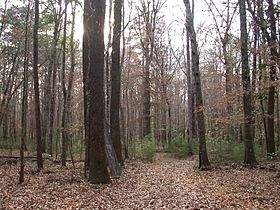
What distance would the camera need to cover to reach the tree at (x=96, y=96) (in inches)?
396

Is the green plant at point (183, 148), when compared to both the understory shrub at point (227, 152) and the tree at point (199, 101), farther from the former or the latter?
the tree at point (199, 101)

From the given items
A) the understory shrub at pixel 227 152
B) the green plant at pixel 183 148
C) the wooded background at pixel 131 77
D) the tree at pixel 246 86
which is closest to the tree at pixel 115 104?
the wooded background at pixel 131 77

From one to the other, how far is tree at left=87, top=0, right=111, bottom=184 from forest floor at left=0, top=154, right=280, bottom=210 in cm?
57

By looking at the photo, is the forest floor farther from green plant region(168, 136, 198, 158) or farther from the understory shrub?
green plant region(168, 136, 198, 158)

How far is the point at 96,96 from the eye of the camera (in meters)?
10.3

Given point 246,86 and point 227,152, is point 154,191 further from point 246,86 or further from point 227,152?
point 227,152

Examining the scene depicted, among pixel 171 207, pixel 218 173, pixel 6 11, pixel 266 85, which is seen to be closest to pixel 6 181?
pixel 171 207

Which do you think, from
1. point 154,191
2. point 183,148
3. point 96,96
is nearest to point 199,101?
point 96,96

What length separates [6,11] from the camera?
2089 cm

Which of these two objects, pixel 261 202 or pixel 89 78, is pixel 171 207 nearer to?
pixel 261 202

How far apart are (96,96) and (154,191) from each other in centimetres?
344

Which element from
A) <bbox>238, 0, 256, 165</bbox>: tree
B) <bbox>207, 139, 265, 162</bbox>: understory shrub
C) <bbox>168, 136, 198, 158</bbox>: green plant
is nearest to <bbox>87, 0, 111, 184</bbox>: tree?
<bbox>238, 0, 256, 165</bbox>: tree

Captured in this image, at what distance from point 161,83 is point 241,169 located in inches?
658

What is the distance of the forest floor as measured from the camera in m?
7.53
